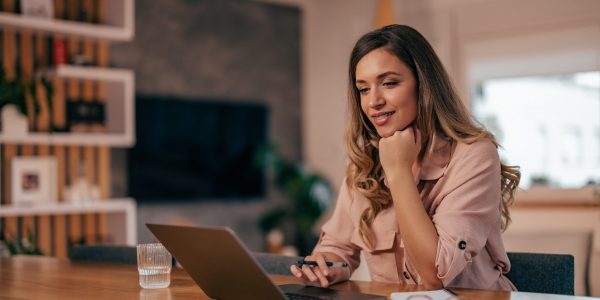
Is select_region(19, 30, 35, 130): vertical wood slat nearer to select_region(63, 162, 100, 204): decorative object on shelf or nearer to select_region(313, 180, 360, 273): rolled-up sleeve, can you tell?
select_region(63, 162, 100, 204): decorative object on shelf

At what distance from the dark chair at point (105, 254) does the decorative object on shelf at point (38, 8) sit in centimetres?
266

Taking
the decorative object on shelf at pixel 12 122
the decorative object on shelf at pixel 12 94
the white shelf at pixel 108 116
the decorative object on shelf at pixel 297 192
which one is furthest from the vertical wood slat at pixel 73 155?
the decorative object on shelf at pixel 297 192

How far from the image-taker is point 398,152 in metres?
1.79

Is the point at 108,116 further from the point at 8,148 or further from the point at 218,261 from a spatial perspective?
the point at 218,261

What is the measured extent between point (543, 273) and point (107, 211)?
3898 millimetres

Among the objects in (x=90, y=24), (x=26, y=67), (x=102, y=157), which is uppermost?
(x=90, y=24)

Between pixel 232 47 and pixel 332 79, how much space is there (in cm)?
105

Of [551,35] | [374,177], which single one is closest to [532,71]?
[551,35]

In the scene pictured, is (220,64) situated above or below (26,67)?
above

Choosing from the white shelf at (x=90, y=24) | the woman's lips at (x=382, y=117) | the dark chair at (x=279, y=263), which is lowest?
the dark chair at (x=279, y=263)

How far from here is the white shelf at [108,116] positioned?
4.86 meters

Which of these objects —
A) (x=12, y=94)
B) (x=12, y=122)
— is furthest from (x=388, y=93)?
(x=12, y=122)

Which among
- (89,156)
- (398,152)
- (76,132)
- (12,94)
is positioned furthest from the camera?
(89,156)

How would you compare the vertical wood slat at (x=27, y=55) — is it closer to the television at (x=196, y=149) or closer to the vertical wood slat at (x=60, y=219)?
the vertical wood slat at (x=60, y=219)
